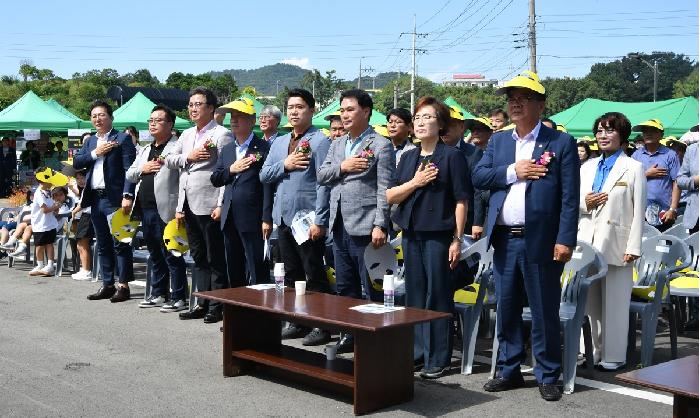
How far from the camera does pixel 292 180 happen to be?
803cm

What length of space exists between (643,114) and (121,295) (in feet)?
49.4

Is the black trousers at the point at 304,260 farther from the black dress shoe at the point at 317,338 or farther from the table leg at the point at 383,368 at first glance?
the table leg at the point at 383,368

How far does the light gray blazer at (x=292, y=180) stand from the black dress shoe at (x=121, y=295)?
287 cm

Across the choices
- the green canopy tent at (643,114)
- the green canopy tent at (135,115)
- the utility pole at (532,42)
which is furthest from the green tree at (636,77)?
the green canopy tent at (135,115)

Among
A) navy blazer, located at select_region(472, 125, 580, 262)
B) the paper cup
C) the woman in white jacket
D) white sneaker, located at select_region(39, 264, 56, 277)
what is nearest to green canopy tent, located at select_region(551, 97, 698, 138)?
white sneaker, located at select_region(39, 264, 56, 277)

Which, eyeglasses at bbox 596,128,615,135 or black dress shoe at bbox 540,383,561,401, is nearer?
black dress shoe at bbox 540,383,561,401

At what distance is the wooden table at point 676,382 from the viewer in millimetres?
3668

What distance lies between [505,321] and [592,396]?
0.77m

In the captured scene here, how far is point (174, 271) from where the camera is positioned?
950 centimetres

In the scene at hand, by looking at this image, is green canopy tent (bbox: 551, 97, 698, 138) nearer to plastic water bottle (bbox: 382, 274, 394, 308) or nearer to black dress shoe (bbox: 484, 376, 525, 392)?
black dress shoe (bbox: 484, 376, 525, 392)

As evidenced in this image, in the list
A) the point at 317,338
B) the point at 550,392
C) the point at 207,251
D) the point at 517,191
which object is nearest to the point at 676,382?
the point at 550,392

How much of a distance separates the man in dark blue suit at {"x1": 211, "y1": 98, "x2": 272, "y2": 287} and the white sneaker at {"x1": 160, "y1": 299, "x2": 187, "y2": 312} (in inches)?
45.2

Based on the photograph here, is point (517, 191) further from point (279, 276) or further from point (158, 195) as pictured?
point (158, 195)

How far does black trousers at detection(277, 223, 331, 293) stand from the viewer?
7.97m
